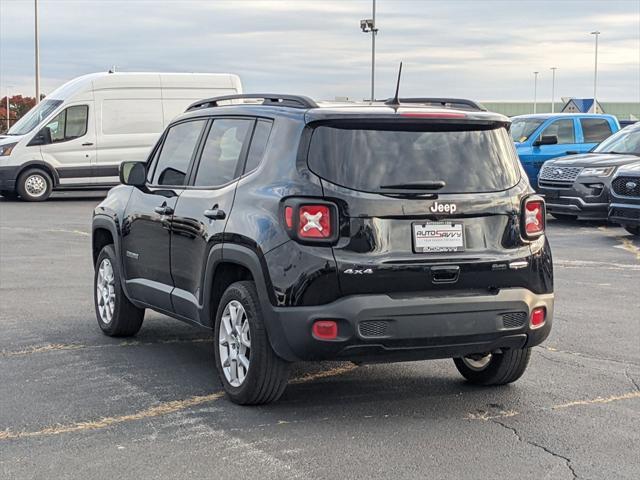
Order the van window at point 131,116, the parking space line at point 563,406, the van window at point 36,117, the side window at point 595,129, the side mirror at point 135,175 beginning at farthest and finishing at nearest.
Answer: the van window at point 131,116 → the van window at point 36,117 → the side window at point 595,129 → the side mirror at point 135,175 → the parking space line at point 563,406

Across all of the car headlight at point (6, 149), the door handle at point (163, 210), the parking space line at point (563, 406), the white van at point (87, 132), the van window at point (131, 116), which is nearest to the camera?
the parking space line at point (563, 406)

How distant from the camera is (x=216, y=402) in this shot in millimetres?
6430

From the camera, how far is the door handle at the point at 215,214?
6.46 meters

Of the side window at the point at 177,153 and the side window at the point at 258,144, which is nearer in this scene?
the side window at the point at 258,144

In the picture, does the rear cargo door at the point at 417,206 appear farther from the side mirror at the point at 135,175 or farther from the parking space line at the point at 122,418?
the side mirror at the point at 135,175

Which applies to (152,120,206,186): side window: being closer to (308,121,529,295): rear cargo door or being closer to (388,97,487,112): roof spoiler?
(388,97,487,112): roof spoiler

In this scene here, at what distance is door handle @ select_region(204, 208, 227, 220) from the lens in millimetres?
6465

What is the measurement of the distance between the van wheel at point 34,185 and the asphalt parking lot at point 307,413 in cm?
1458

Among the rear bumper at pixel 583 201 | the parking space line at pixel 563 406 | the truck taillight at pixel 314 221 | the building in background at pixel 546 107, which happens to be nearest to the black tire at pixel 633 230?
the rear bumper at pixel 583 201

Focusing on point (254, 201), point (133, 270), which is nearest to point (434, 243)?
point (254, 201)

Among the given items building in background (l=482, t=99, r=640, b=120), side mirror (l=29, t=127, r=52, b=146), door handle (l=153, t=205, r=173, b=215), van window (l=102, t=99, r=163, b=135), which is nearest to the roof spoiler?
door handle (l=153, t=205, r=173, b=215)

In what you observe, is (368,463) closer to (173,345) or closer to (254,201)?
(254,201)

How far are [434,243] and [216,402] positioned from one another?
5.26 ft

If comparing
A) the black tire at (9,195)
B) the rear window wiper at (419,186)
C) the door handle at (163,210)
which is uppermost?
the rear window wiper at (419,186)
